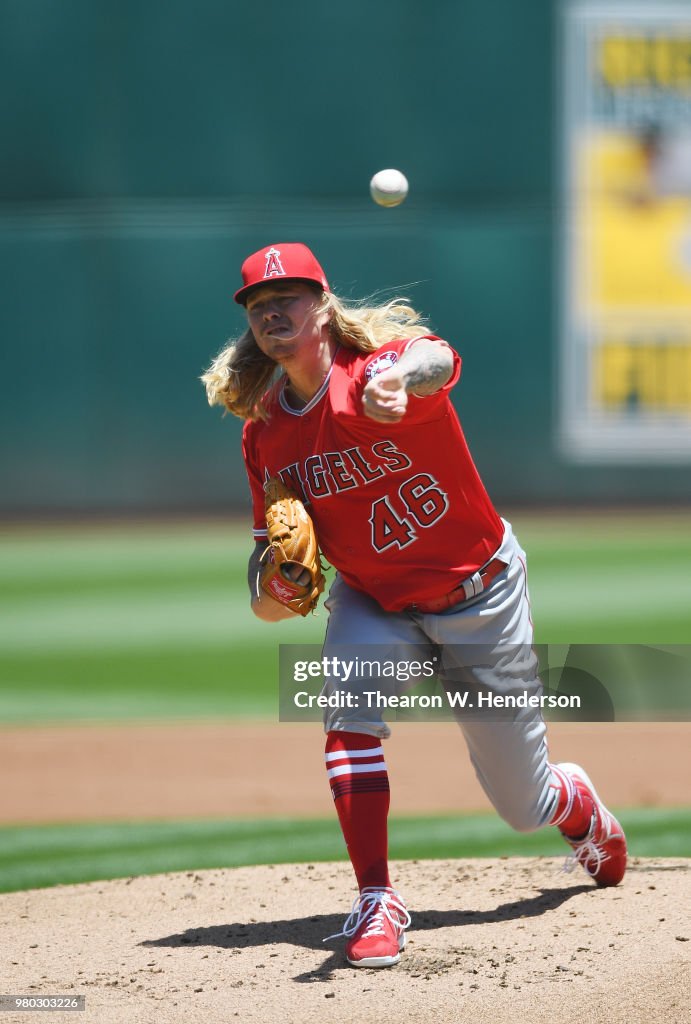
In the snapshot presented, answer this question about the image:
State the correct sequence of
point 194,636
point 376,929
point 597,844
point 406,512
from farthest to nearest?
point 194,636, point 597,844, point 406,512, point 376,929

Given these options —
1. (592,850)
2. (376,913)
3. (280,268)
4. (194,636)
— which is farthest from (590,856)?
(194,636)

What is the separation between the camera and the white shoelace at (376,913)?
315cm

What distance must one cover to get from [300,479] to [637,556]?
23.8 ft

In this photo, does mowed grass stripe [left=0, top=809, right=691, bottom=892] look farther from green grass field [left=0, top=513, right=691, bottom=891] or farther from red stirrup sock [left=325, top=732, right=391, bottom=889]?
red stirrup sock [left=325, top=732, right=391, bottom=889]

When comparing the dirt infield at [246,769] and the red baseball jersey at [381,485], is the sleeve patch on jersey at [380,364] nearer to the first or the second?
the red baseball jersey at [381,485]

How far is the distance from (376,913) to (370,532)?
897 mm

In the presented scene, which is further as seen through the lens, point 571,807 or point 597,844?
point 597,844

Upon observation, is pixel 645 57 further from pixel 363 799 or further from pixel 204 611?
pixel 363 799

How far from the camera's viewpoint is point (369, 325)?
326cm

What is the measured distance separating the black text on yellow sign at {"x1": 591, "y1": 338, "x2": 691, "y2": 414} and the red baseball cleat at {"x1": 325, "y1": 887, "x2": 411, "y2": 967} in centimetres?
916

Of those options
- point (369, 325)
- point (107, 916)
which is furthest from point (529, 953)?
point (369, 325)

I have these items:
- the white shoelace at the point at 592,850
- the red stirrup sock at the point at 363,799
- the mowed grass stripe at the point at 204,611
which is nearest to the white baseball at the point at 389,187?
the red stirrup sock at the point at 363,799

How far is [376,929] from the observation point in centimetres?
313

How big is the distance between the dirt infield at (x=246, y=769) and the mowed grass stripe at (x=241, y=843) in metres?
0.14
